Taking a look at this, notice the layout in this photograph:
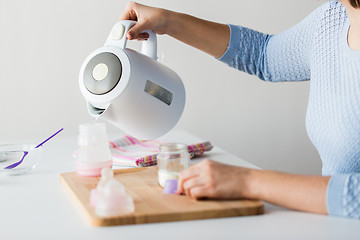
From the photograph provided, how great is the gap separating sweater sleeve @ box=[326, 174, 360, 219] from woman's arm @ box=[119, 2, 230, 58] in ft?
1.85

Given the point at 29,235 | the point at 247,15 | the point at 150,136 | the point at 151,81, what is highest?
the point at 247,15

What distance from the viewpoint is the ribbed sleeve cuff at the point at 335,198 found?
0.96m

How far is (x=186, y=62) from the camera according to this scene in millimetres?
2494

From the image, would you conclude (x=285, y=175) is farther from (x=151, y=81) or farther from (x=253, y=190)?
→ (x=151, y=81)

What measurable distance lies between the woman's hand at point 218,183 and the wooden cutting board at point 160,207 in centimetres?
1

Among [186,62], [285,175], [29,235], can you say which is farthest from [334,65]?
[186,62]

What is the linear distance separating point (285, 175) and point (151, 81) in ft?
1.22

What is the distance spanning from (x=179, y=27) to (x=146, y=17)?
0.44 feet

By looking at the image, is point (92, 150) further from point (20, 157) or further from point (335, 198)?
point (335, 198)

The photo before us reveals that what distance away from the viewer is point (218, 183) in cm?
100

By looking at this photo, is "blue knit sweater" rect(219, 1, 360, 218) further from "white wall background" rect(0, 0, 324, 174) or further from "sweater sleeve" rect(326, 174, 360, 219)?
"white wall background" rect(0, 0, 324, 174)

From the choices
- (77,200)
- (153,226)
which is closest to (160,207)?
(153,226)

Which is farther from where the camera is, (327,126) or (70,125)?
(70,125)

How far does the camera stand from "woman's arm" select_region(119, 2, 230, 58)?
1345 mm
